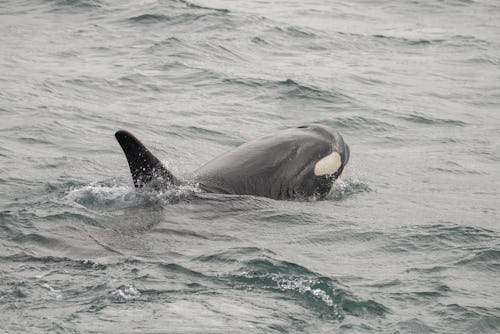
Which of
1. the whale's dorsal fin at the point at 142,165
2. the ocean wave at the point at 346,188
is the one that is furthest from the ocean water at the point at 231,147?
the whale's dorsal fin at the point at 142,165

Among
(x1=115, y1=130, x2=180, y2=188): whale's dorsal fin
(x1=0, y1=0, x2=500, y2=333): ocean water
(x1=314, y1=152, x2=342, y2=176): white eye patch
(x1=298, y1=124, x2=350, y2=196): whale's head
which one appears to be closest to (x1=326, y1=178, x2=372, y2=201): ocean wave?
(x1=0, y1=0, x2=500, y2=333): ocean water

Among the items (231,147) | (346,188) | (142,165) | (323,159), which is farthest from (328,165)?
(231,147)

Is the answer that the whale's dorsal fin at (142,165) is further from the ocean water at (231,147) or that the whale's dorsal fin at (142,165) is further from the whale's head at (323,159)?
the whale's head at (323,159)

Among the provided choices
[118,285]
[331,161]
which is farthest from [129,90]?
[118,285]

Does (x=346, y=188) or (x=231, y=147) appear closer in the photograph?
(x=346, y=188)

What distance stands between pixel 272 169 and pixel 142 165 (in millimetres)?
2121

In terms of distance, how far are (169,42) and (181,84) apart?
4255 mm

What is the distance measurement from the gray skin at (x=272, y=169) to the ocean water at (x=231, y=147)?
30cm

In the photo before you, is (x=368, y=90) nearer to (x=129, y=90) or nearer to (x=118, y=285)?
(x=129, y=90)

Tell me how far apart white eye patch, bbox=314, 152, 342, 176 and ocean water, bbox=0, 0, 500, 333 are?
1.55ft

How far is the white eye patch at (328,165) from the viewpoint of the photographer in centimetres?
1416

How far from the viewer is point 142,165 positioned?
41.0ft

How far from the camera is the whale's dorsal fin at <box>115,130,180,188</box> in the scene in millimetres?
12203

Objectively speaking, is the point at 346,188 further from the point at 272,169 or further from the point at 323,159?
the point at 272,169
